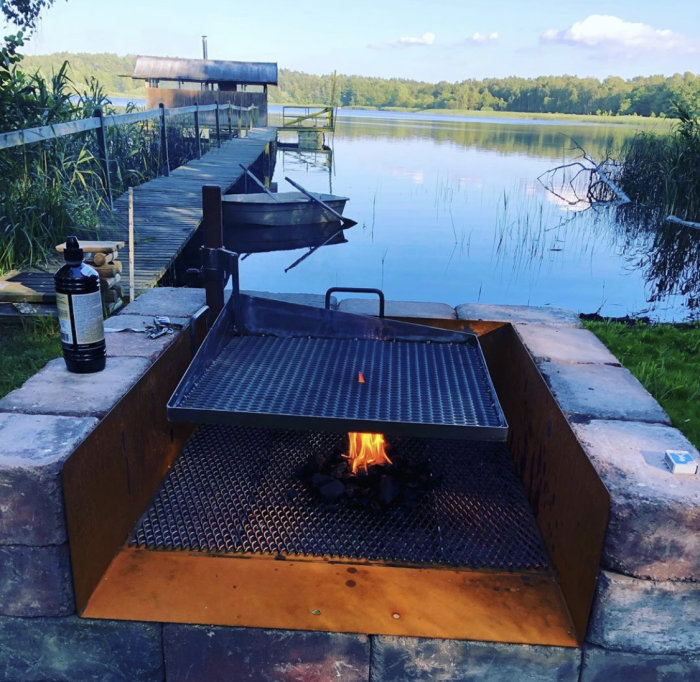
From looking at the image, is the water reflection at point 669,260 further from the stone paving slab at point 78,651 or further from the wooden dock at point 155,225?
the stone paving slab at point 78,651

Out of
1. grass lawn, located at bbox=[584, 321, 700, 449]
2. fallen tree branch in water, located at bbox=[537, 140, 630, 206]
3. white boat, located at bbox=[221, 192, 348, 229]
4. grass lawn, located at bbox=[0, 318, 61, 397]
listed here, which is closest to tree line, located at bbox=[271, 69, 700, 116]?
fallen tree branch in water, located at bbox=[537, 140, 630, 206]

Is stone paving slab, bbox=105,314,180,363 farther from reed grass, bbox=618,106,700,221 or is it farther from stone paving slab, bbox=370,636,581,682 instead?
reed grass, bbox=618,106,700,221

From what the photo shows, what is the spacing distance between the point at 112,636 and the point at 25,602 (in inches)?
11.1

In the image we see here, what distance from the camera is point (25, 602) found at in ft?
6.20

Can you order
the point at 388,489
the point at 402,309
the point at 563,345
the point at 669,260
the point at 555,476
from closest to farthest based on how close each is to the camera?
the point at 555,476, the point at 388,489, the point at 563,345, the point at 402,309, the point at 669,260

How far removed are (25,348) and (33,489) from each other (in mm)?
3399

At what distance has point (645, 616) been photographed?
1.80 metres

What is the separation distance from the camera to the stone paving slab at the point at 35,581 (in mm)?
1825

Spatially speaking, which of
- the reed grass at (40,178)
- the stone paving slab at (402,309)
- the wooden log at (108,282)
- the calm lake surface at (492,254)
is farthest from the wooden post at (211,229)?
the calm lake surface at (492,254)

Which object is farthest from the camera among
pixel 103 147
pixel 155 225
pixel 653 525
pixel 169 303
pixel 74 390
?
pixel 155 225

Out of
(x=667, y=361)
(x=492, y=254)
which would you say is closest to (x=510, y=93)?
(x=492, y=254)

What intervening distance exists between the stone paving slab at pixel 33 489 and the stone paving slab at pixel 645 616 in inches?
62.2

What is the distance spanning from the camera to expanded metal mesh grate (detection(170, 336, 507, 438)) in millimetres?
2303

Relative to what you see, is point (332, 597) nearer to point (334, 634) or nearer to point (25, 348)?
point (334, 634)
